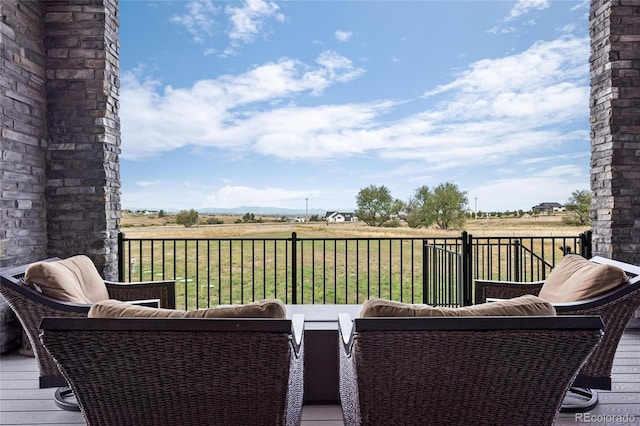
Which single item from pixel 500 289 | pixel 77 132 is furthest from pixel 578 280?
pixel 77 132

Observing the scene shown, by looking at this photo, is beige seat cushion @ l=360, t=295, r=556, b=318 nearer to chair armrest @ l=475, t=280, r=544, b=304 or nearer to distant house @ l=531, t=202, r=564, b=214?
chair armrest @ l=475, t=280, r=544, b=304

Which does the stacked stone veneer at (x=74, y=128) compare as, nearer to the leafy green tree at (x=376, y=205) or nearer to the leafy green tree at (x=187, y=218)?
the leafy green tree at (x=187, y=218)

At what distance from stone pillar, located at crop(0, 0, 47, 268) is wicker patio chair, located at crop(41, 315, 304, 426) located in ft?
7.67

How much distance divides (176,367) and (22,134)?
292 centimetres

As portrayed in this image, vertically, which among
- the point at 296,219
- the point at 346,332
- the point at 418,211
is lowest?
the point at 346,332

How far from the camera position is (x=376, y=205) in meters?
7.29

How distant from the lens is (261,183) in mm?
10969

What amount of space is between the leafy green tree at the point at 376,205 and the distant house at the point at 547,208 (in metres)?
2.08

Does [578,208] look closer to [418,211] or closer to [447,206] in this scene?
[447,206]

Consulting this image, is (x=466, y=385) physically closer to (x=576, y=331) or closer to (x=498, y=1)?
(x=576, y=331)

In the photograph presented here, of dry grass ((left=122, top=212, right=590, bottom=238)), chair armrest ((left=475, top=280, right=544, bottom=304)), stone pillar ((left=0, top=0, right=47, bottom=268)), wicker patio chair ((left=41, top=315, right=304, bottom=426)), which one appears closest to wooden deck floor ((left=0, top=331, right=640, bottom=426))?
chair armrest ((left=475, top=280, right=544, bottom=304))

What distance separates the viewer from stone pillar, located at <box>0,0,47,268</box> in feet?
10.7

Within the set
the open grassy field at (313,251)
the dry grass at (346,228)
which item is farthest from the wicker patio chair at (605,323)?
the dry grass at (346,228)

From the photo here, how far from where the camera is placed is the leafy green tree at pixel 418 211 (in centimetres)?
734
